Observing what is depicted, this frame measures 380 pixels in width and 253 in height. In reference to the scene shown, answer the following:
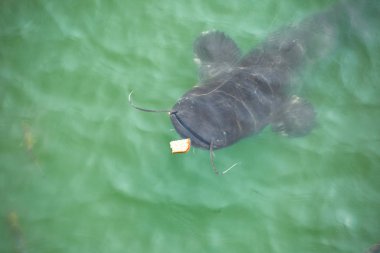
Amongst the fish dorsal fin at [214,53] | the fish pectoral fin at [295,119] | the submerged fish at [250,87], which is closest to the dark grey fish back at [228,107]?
the submerged fish at [250,87]

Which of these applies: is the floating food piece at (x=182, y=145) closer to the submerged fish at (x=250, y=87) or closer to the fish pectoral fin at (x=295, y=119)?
the submerged fish at (x=250, y=87)

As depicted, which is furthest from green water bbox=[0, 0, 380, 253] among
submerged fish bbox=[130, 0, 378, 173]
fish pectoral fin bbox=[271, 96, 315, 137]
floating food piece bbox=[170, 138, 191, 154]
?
floating food piece bbox=[170, 138, 191, 154]

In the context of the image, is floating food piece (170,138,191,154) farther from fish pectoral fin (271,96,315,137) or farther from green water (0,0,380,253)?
fish pectoral fin (271,96,315,137)

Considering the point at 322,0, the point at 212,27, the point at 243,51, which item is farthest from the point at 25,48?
the point at 322,0

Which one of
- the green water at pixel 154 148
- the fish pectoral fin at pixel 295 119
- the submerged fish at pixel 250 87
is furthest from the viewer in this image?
the fish pectoral fin at pixel 295 119

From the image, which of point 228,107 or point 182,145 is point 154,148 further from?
point 228,107

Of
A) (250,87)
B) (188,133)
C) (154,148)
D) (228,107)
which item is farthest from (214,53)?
(188,133)
